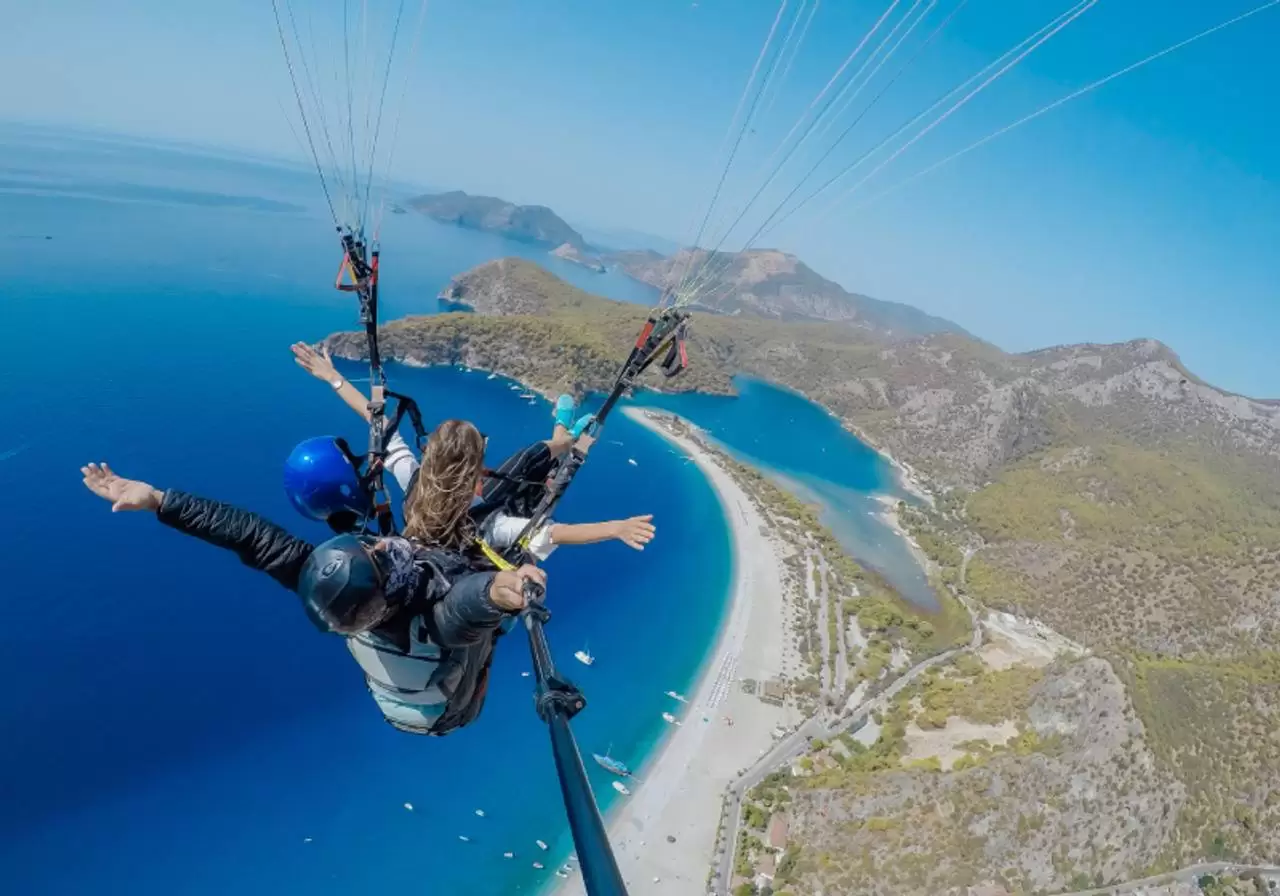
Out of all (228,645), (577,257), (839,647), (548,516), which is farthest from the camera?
(577,257)

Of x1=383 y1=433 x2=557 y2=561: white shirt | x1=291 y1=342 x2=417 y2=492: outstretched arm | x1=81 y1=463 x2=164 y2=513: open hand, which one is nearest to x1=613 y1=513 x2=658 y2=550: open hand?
x1=383 y1=433 x2=557 y2=561: white shirt

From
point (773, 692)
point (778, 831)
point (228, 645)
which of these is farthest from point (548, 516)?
point (228, 645)

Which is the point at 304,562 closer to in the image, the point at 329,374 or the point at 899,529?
the point at 329,374

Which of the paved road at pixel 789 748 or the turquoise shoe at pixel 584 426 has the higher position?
the turquoise shoe at pixel 584 426

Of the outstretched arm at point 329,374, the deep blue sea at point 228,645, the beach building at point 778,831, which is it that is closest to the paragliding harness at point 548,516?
the outstretched arm at point 329,374

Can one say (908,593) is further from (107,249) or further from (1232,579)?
(107,249)

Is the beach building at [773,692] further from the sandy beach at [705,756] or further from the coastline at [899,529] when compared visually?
the coastline at [899,529]

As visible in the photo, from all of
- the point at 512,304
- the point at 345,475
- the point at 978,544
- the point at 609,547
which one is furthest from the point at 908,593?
the point at 512,304
